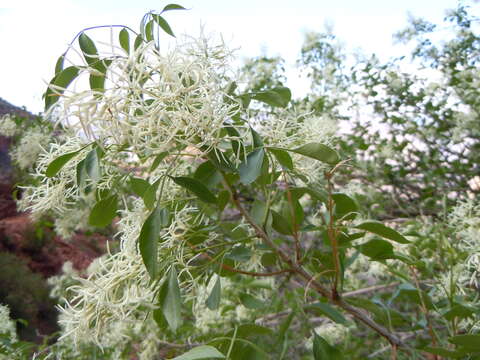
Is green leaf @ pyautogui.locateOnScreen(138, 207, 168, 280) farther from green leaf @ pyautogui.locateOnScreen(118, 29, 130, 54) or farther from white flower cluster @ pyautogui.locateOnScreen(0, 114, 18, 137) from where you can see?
white flower cluster @ pyautogui.locateOnScreen(0, 114, 18, 137)

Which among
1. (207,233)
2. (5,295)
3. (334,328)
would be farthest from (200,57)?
(5,295)

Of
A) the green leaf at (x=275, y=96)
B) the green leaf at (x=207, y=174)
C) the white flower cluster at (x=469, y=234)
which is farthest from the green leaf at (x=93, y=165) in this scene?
the white flower cluster at (x=469, y=234)

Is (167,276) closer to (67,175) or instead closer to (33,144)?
(67,175)

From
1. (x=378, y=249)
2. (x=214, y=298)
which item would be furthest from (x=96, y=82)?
(x=378, y=249)

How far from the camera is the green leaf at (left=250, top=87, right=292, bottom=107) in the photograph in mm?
544

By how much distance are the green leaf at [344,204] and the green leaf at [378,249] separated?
0.04 meters

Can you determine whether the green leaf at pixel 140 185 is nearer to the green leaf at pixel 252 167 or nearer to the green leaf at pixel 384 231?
the green leaf at pixel 252 167

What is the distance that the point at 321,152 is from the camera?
16.5 inches

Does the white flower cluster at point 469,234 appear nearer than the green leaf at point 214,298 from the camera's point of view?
No

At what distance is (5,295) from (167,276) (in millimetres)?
4079

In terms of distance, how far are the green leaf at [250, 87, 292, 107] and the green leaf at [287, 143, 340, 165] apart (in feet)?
0.42

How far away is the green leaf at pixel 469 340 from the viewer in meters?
0.48

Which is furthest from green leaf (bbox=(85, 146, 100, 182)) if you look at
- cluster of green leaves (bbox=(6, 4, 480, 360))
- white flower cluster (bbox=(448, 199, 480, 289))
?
white flower cluster (bbox=(448, 199, 480, 289))

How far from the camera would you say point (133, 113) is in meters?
0.42
